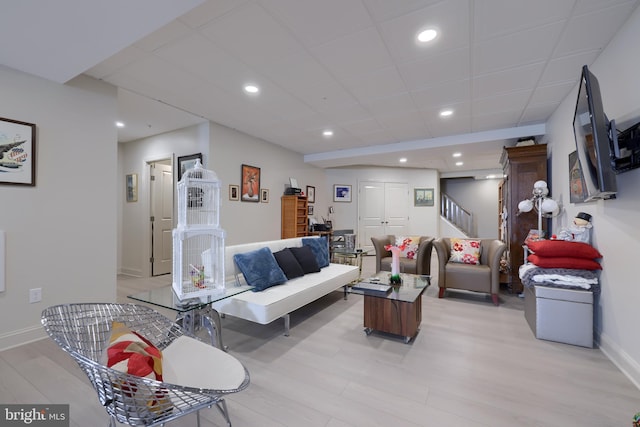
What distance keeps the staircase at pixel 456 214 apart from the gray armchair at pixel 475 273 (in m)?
5.39

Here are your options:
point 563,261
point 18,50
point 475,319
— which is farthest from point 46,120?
point 563,261

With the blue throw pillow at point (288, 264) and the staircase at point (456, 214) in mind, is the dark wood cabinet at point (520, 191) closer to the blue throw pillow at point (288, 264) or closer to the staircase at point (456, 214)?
the blue throw pillow at point (288, 264)

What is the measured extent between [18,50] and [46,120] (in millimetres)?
651

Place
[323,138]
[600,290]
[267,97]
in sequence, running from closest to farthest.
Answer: [600,290] → [267,97] → [323,138]

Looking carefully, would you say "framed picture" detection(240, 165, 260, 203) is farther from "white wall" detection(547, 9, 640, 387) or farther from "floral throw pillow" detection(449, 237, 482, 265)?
"white wall" detection(547, 9, 640, 387)

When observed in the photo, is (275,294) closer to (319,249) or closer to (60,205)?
(319,249)

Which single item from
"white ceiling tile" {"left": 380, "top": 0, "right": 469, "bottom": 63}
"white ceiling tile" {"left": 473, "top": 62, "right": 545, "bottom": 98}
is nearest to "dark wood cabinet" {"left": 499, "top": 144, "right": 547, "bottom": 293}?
"white ceiling tile" {"left": 473, "top": 62, "right": 545, "bottom": 98}

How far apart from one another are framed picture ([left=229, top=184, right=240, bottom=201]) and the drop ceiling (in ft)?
3.49

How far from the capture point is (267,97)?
3434 mm

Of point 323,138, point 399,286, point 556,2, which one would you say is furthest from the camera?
point 323,138

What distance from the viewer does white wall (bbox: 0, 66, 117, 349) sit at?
2.45 meters

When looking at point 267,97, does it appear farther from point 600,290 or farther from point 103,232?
point 600,290

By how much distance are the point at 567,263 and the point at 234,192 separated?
4.45 m

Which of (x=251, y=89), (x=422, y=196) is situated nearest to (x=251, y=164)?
(x=251, y=89)
